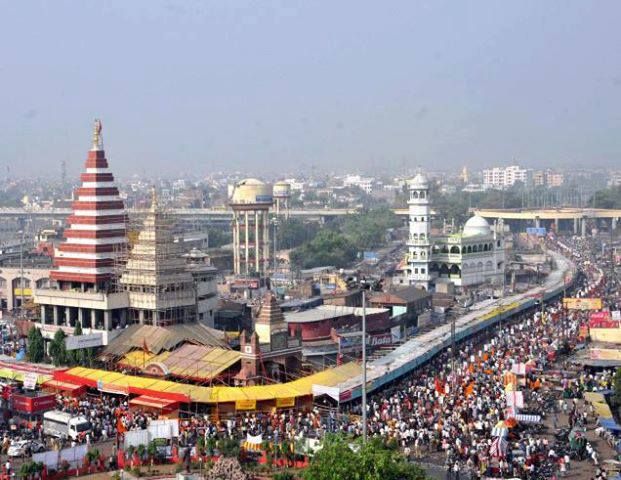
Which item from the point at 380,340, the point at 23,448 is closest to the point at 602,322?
the point at 380,340

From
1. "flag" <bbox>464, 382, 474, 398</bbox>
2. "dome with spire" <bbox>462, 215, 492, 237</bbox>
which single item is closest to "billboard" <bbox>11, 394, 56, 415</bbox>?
"flag" <bbox>464, 382, 474, 398</bbox>

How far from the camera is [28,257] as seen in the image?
64.6m

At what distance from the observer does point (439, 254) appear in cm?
6650

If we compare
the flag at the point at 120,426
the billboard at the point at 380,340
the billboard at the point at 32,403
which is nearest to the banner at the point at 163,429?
the flag at the point at 120,426

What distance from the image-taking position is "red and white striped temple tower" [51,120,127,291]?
4116cm

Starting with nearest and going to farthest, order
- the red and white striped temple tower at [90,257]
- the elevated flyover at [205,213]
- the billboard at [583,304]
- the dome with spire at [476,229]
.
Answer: the red and white striped temple tower at [90,257]
the billboard at [583,304]
the dome with spire at [476,229]
the elevated flyover at [205,213]

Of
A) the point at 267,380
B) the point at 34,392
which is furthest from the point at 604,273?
the point at 34,392

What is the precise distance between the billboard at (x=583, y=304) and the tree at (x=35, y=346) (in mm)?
27393

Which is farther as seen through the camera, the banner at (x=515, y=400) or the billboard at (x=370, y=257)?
the billboard at (x=370, y=257)

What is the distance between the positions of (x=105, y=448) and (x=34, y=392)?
518cm

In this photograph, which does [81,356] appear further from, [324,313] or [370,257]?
[370,257]

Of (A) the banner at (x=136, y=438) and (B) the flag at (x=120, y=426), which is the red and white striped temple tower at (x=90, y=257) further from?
(A) the banner at (x=136, y=438)

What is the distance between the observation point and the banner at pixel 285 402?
30.4m

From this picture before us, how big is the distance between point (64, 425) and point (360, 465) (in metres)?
12.8
